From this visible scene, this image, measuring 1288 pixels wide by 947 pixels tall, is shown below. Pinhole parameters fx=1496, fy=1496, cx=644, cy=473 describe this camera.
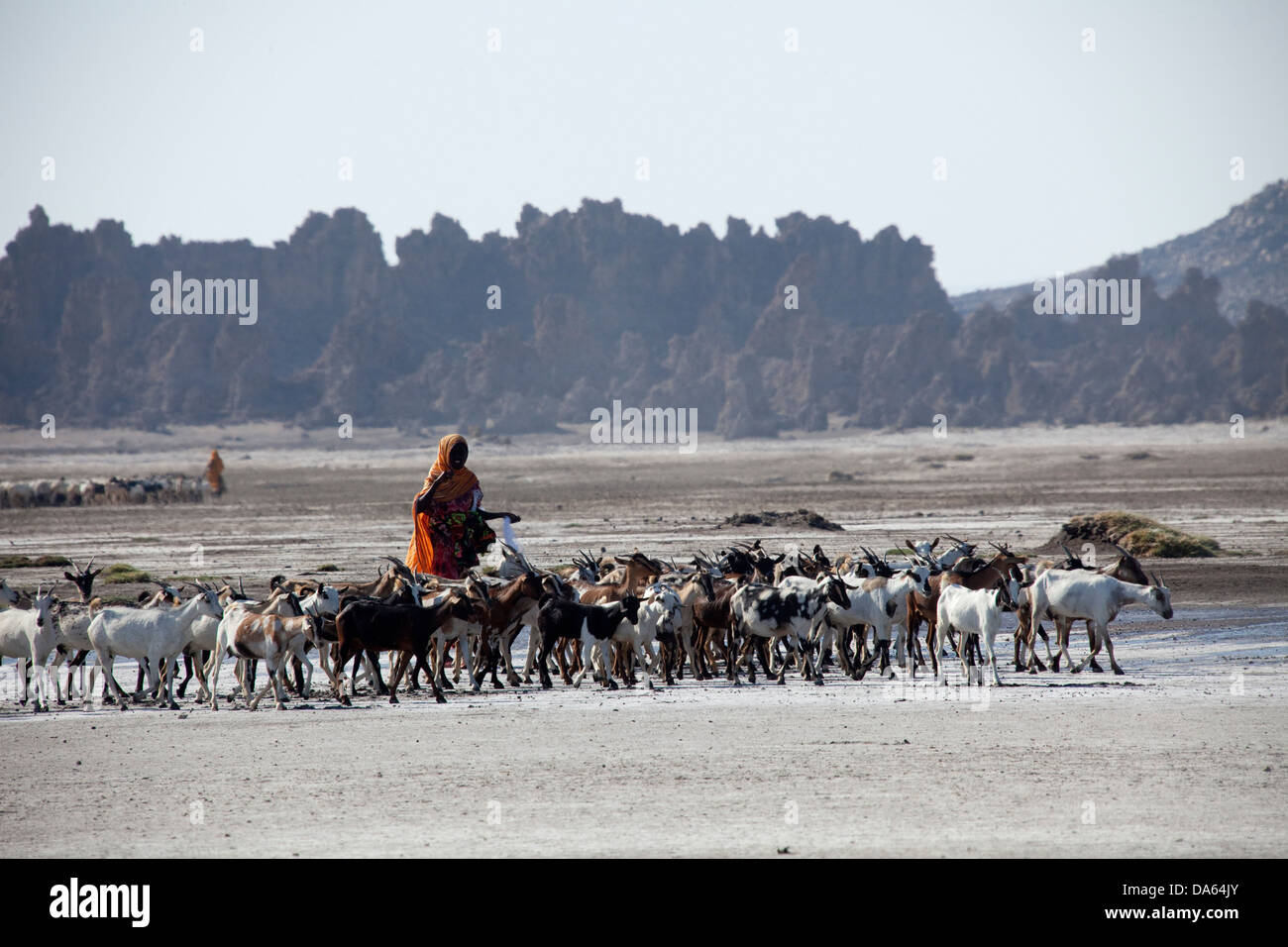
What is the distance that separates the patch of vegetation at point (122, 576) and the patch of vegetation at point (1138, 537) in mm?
18228

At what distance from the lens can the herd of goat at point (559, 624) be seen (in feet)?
48.8

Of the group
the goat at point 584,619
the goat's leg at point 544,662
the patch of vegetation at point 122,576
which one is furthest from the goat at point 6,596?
the patch of vegetation at point 122,576

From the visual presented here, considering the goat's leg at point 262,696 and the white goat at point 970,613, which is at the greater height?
the white goat at point 970,613

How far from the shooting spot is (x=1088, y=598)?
15.9m

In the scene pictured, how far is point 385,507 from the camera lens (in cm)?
5494

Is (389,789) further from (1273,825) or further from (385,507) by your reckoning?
(385,507)

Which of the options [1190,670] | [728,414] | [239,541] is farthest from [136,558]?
[728,414]

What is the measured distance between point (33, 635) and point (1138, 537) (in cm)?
2186

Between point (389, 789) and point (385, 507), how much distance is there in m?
44.8

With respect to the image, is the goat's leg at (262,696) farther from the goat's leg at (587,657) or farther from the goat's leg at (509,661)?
the goat's leg at (587,657)

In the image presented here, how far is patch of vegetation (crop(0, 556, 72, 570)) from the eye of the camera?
31234 millimetres

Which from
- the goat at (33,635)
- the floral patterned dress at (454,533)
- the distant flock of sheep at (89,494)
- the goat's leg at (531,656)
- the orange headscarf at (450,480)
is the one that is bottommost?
the distant flock of sheep at (89,494)

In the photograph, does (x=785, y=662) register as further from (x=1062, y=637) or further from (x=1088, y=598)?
(x=1088, y=598)

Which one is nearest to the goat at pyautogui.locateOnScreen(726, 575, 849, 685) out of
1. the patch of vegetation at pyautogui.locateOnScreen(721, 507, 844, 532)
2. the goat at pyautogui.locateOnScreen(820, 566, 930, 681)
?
the goat at pyautogui.locateOnScreen(820, 566, 930, 681)
